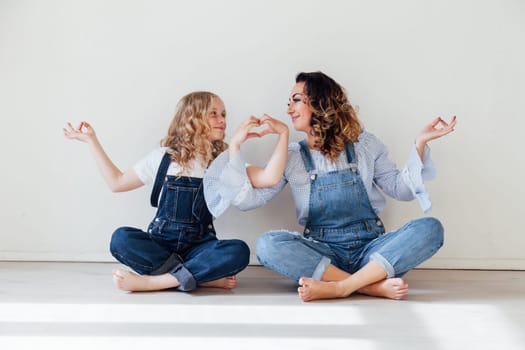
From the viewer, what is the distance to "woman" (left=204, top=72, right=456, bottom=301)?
1767mm

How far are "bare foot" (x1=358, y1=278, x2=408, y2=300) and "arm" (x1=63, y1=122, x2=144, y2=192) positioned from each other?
810 millimetres

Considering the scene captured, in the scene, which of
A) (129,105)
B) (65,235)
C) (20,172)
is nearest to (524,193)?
(129,105)

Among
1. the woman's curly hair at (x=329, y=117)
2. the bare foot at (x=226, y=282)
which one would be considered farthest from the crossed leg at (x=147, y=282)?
the woman's curly hair at (x=329, y=117)

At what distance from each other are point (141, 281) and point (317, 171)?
2.02 ft

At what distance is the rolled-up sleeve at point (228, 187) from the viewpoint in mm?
1886

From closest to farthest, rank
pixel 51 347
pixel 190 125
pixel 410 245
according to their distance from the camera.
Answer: pixel 51 347 < pixel 410 245 < pixel 190 125

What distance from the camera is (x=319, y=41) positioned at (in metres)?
2.21

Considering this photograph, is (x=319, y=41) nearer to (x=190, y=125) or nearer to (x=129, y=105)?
(x=190, y=125)

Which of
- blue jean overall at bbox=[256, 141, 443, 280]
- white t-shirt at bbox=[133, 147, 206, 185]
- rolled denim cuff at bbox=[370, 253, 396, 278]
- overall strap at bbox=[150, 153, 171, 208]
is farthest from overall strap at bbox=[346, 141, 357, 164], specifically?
overall strap at bbox=[150, 153, 171, 208]

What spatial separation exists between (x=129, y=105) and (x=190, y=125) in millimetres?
349

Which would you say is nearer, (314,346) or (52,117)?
(314,346)

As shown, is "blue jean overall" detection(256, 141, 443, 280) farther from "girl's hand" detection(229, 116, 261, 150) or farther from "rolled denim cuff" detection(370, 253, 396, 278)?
"girl's hand" detection(229, 116, 261, 150)

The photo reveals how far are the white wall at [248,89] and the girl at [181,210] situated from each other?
0.22 meters

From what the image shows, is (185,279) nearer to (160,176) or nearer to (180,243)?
(180,243)
